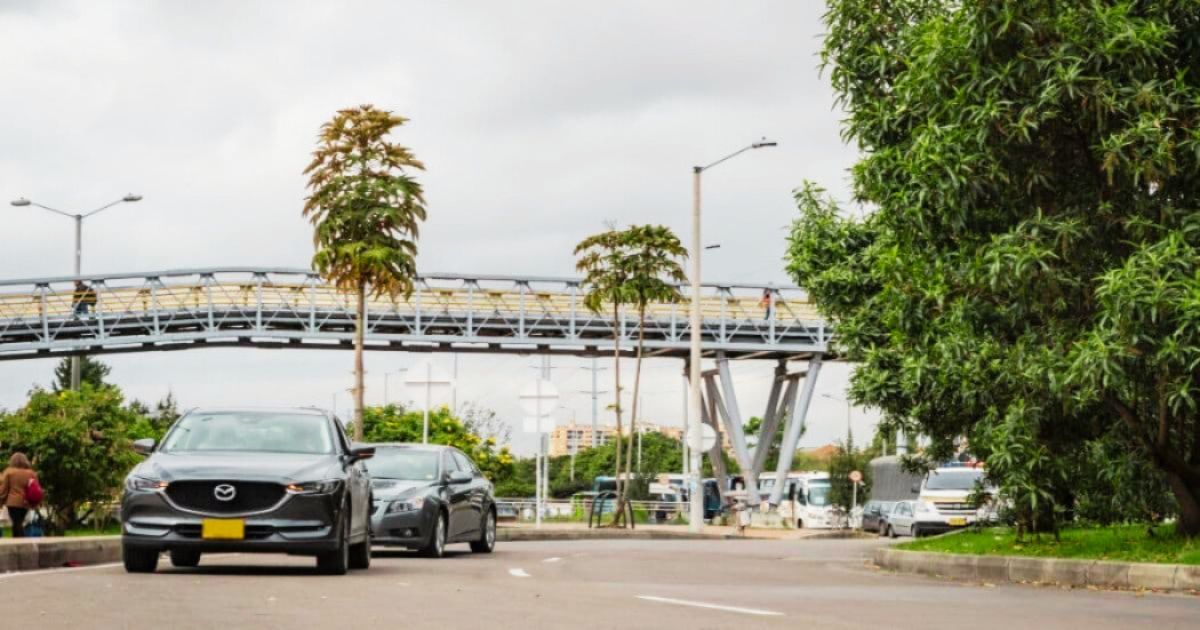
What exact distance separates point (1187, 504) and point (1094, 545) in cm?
116

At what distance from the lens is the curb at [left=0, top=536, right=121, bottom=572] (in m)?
17.5

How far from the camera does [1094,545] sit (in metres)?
20.6

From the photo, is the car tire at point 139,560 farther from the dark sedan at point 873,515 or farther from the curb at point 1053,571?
the dark sedan at point 873,515

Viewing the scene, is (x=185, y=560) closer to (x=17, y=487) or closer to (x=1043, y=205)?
(x=17, y=487)

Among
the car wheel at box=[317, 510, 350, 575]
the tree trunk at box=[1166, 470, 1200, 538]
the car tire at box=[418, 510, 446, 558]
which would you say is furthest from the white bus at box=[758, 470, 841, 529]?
the car wheel at box=[317, 510, 350, 575]

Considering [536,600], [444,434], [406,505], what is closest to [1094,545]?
[406,505]

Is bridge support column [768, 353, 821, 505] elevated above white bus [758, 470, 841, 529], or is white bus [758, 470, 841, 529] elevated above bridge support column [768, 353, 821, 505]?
bridge support column [768, 353, 821, 505]

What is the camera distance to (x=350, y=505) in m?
16.8

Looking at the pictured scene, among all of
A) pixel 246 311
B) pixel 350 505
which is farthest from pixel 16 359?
pixel 350 505

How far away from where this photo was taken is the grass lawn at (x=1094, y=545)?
18.5 m

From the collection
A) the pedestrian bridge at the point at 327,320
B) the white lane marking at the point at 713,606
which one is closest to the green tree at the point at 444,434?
the pedestrian bridge at the point at 327,320

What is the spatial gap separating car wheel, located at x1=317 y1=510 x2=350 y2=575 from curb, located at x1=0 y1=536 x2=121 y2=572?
124 inches

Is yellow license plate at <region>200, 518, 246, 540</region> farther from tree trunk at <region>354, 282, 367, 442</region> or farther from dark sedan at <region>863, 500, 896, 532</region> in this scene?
dark sedan at <region>863, 500, 896, 532</region>

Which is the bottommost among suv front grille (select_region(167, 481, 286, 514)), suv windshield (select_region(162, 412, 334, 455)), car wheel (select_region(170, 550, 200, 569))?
car wheel (select_region(170, 550, 200, 569))
